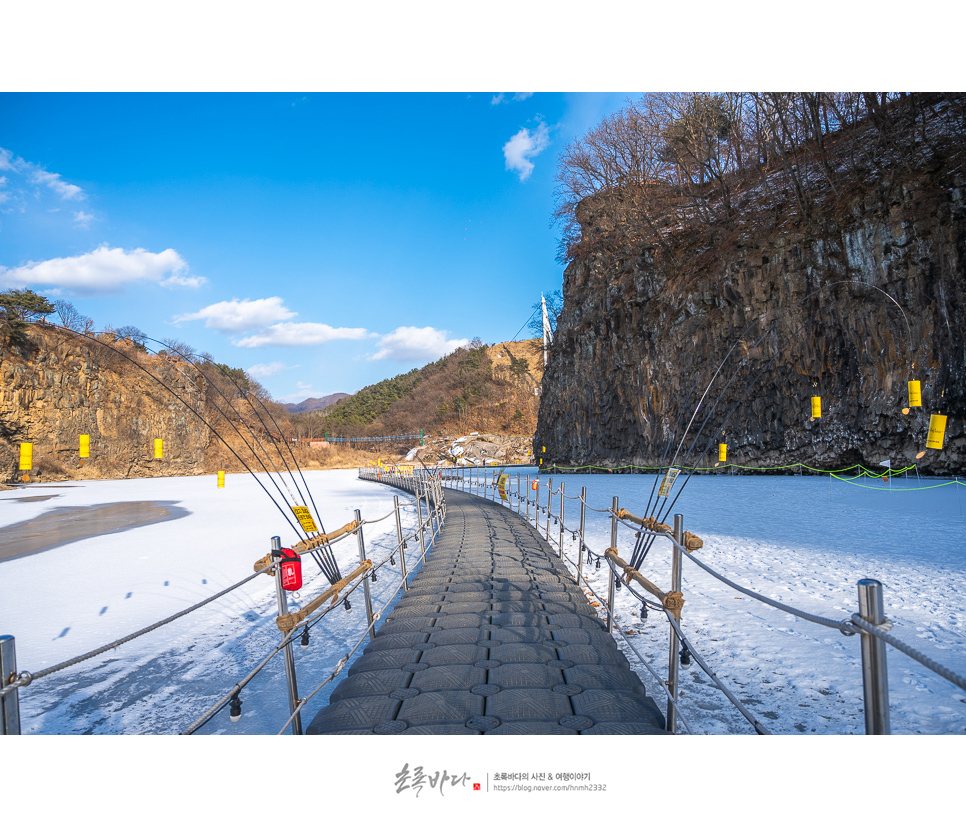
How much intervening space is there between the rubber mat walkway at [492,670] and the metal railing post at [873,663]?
2.69 ft

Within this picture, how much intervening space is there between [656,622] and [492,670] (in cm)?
224

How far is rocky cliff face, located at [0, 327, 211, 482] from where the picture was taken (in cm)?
3114

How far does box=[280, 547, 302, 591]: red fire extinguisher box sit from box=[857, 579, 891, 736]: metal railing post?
2.05 metres

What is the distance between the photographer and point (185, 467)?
4350 cm

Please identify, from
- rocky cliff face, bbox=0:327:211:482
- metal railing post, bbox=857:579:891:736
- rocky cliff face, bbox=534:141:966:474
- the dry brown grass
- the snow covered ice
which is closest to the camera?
metal railing post, bbox=857:579:891:736

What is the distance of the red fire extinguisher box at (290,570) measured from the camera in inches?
90.2

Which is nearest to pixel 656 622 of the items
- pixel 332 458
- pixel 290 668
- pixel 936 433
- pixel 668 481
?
pixel 668 481

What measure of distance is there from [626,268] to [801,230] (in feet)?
27.0

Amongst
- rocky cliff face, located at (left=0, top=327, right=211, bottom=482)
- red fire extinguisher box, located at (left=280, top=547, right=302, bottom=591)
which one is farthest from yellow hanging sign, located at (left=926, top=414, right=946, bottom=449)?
rocky cliff face, located at (left=0, top=327, right=211, bottom=482)

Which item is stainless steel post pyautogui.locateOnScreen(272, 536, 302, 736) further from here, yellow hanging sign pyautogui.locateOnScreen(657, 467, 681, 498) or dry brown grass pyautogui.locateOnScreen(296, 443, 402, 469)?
dry brown grass pyautogui.locateOnScreen(296, 443, 402, 469)

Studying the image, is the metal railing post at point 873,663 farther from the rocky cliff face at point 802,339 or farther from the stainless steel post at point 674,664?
the rocky cliff face at point 802,339

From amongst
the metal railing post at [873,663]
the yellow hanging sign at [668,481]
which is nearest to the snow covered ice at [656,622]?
the yellow hanging sign at [668,481]

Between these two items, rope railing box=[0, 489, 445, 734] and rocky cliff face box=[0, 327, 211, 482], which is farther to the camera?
rocky cliff face box=[0, 327, 211, 482]

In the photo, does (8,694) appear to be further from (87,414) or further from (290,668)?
(87,414)
